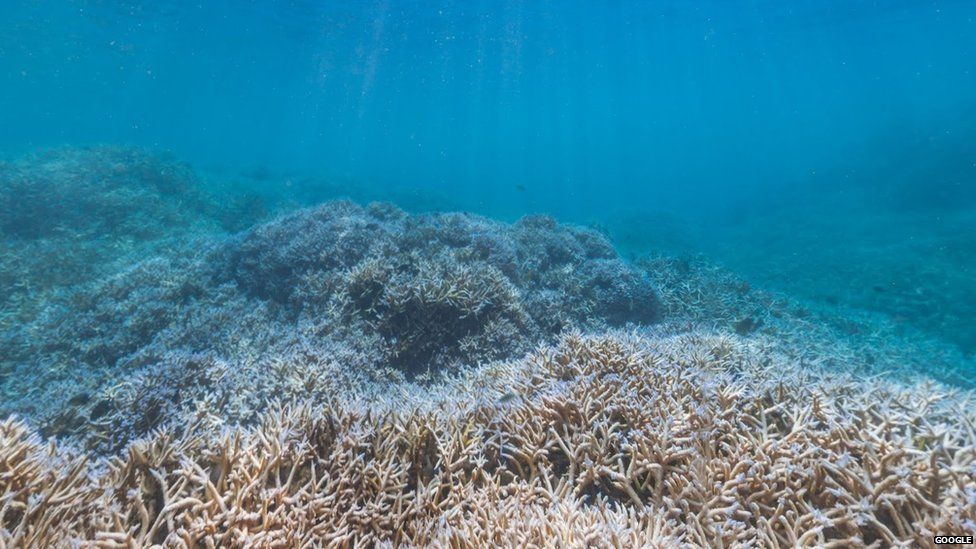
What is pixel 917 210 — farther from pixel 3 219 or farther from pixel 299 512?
pixel 3 219

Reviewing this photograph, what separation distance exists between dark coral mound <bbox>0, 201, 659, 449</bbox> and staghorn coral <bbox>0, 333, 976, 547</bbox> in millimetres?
1127

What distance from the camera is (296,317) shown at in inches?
304

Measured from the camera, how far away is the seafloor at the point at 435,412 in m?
2.36

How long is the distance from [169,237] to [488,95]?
102391 mm

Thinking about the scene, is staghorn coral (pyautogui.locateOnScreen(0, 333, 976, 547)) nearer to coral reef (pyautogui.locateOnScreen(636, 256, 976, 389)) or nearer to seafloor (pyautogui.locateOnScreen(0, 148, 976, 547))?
seafloor (pyautogui.locateOnScreen(0, 148, 976, 547))

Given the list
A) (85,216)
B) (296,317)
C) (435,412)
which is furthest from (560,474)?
(85,216)

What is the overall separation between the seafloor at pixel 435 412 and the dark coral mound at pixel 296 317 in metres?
0.05

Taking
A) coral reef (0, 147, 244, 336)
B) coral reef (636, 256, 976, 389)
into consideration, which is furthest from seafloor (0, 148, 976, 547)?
coral reef (0, 147, 244, 336)

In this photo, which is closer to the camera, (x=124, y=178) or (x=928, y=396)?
(x=928, y=396)

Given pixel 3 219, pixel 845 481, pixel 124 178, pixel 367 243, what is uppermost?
pixel 845 481

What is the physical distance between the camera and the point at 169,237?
44.7 feet

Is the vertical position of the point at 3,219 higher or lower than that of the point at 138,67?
lower

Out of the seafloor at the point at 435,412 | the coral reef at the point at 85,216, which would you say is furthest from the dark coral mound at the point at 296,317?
the coral reef at the point at 85,216

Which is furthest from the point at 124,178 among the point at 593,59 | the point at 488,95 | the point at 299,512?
the point at 488,95
